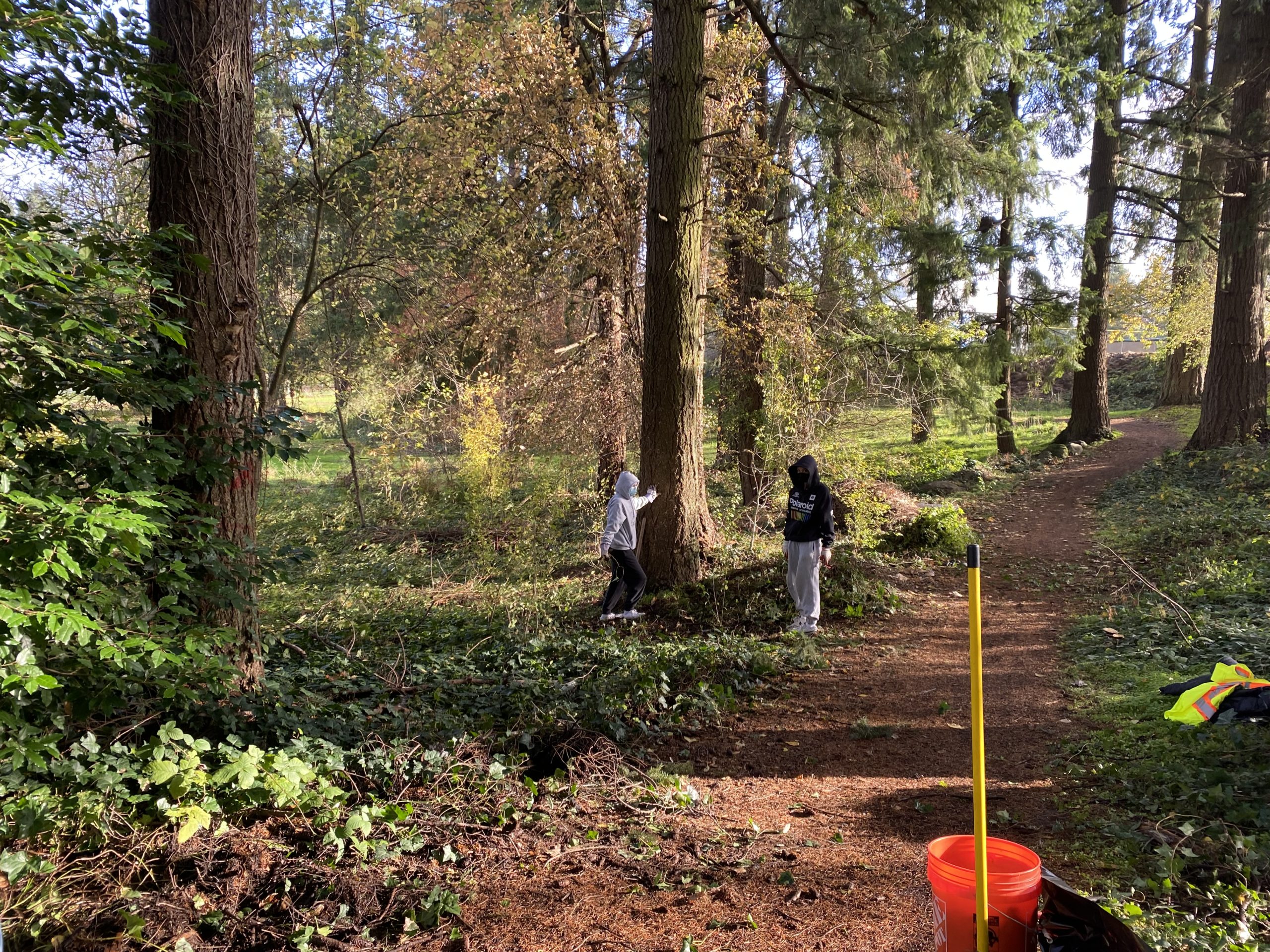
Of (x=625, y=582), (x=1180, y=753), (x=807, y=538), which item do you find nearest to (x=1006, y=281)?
(x=807, y=538)

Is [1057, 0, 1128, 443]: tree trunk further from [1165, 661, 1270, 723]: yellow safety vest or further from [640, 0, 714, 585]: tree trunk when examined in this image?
[1165, 661, 1270, 723]: yellow safety vest

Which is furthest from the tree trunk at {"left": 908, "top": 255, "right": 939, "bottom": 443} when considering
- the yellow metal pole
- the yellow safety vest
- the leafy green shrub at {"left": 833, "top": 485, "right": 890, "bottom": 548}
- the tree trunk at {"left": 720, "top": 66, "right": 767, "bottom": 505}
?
the yellow metal pole

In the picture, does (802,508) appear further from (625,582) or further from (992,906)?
(992,906)

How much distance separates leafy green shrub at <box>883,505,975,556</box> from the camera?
36.1 ft

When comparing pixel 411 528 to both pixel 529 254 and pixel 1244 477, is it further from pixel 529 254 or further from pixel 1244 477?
pixel 1244 477

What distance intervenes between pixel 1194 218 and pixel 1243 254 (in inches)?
125

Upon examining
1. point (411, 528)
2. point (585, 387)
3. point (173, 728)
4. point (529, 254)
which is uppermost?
point (529, 254)

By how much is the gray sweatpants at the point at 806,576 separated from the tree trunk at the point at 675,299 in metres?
1.25

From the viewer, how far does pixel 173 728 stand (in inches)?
152

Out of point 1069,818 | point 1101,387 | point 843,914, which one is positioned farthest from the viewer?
point 1101,387

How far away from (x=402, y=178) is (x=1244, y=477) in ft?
47.5

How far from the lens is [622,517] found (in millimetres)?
8617

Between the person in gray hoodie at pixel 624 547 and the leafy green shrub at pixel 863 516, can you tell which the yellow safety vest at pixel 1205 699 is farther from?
the leafy green shrub at pixel 863 516

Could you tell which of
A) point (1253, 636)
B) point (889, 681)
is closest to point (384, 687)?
point (889, 681)
